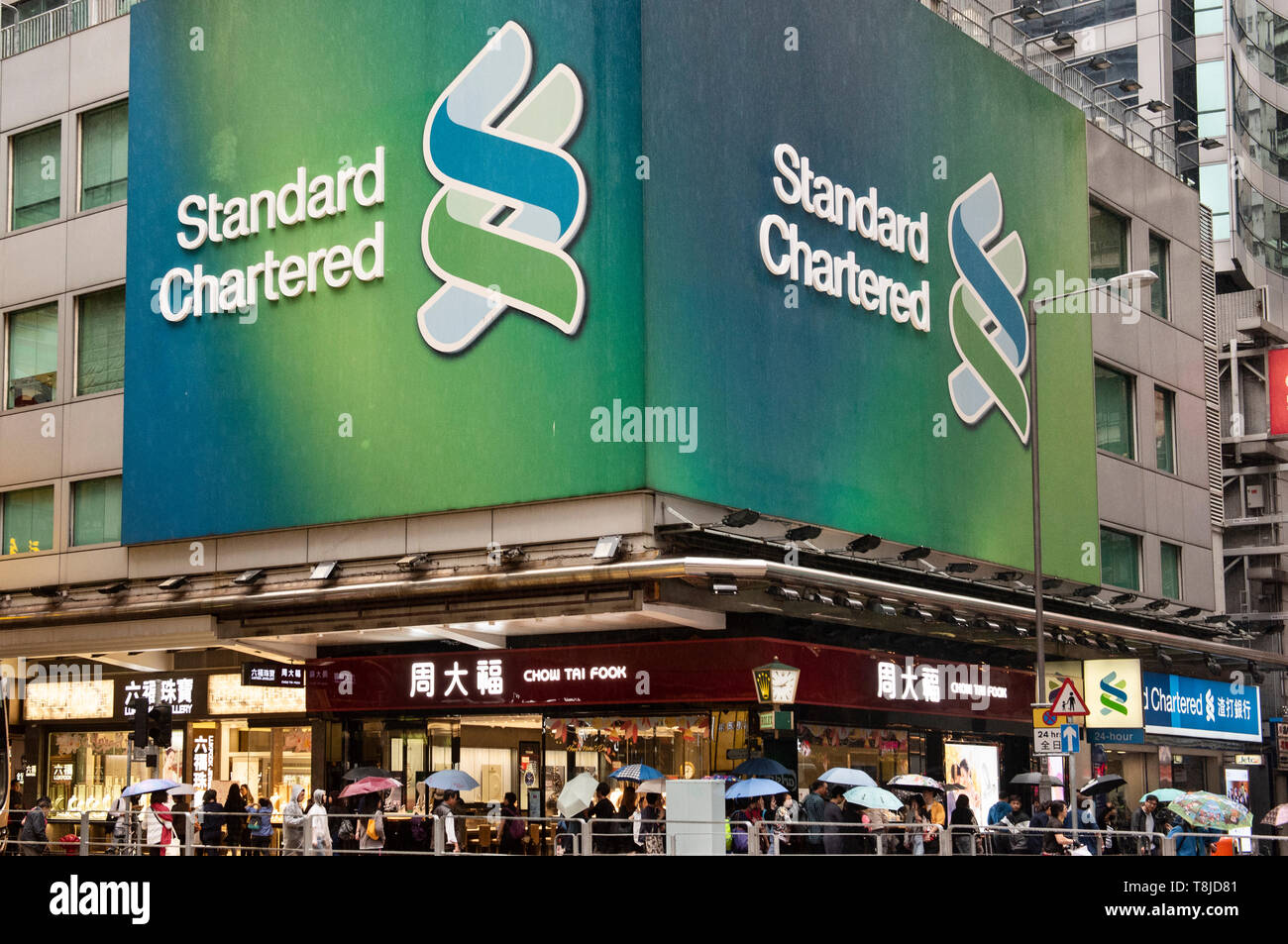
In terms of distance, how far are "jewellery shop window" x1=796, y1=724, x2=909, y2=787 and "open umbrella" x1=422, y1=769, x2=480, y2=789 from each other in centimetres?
560

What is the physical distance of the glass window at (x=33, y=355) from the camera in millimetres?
34469

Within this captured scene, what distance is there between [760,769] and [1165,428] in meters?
20.8

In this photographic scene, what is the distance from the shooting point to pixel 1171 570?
4119 centimetres

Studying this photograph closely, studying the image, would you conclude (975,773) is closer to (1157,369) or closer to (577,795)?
(577,795)

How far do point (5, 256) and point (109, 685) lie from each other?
9.51 m

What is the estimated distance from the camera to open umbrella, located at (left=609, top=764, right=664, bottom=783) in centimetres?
2608

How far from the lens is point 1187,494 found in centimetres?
4203

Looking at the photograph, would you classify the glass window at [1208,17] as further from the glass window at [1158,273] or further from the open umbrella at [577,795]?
the open umbrella at [577,795]

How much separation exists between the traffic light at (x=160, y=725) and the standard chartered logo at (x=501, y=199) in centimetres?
755

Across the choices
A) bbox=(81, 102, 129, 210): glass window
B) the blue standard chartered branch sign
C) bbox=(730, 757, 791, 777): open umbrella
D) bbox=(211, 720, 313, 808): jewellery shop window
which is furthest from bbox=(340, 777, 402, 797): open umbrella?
the blue standard chartered branch sign

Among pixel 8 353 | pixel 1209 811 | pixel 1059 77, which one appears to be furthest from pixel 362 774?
pixel 1059 77

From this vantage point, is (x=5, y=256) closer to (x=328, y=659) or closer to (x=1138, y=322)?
(x=328, y=659)

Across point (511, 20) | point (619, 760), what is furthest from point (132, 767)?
point (511, 20)

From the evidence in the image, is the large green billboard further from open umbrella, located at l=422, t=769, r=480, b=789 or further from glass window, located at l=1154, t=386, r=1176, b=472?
glass window, located at l=1154, t=386, r=1176, b=472
